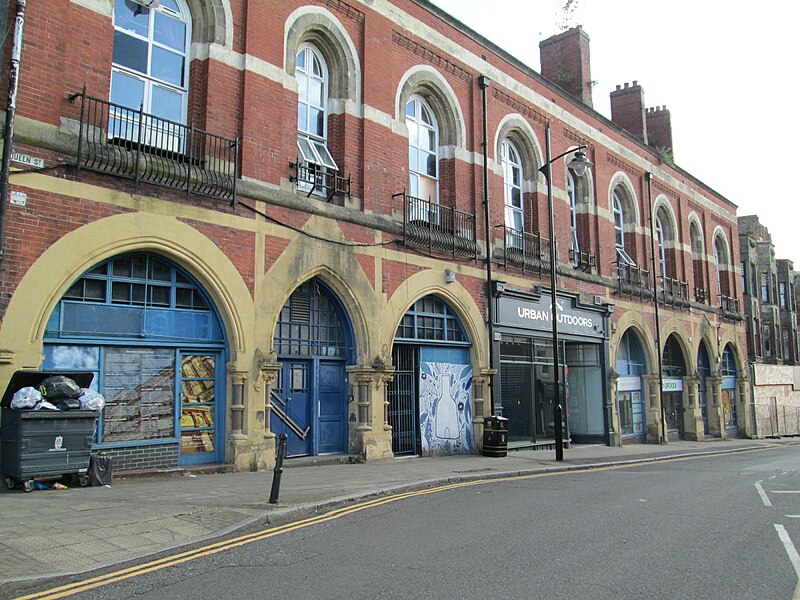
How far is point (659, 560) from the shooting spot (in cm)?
608

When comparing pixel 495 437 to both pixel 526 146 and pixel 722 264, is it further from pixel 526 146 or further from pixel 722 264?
pixel 722 264

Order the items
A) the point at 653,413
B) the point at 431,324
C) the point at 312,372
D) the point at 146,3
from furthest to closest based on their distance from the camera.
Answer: the point at 653,413, the point at 431,324, the point at 312,372, the point at 146,3

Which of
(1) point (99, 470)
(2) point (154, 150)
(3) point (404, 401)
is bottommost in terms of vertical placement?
(1) point (99, 470)

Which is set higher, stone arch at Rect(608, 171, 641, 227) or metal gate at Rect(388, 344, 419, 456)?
stone arch at Rect(608, 171, 641, 227)

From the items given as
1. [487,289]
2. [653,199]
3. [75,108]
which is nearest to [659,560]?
[75,108]

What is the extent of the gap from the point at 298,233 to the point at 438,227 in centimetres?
478

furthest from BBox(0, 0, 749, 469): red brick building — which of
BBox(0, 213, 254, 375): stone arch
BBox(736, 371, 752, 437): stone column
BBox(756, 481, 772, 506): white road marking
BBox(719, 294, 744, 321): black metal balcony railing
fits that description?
BBox(736, 371, 752, 437): stone column

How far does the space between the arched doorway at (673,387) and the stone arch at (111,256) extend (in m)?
20.7

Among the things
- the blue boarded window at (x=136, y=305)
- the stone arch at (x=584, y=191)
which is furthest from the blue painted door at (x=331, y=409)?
the stone arch at (x=584, y=191)

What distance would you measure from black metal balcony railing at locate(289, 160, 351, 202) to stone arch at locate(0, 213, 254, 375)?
8.85 feet

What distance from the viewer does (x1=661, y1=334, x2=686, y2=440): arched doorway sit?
91.9 ft

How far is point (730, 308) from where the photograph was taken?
3469 centimetres

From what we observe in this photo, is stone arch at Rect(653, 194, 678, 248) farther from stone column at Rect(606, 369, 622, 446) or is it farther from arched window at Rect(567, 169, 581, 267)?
stone column at Rect(606, 369, 622, 446)

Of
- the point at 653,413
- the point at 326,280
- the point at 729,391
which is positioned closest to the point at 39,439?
the point at 326,280
